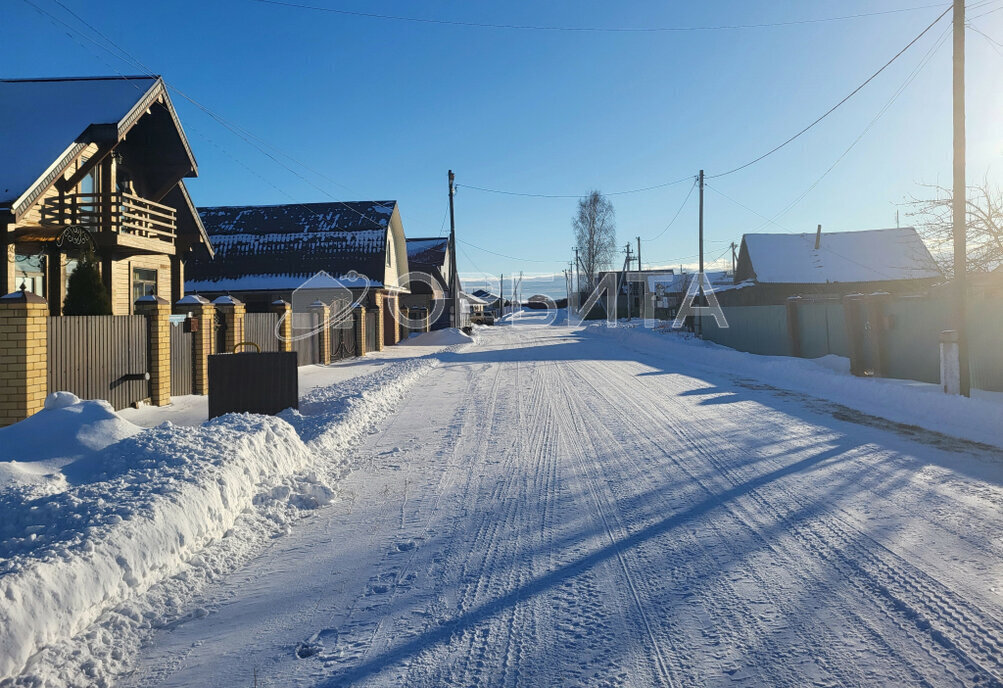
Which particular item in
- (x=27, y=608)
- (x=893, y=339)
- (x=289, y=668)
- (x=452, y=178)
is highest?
(x=452, y=178)

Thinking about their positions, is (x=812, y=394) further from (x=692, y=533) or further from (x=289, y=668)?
(x=289, y=668)

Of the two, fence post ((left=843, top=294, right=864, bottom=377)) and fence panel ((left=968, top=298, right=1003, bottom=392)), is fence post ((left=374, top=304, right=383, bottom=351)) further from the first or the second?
fence panel ((left=968, top=298, right=1003, bottom=392))

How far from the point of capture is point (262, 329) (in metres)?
18.1

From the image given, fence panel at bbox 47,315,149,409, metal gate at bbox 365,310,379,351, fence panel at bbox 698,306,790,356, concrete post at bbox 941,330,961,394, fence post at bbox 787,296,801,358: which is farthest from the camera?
metal gate at bbox 365,310,379,351

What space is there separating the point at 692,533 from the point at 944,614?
174 centimetres

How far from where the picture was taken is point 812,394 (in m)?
13.2

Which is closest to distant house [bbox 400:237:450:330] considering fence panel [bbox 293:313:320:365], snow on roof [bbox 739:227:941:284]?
snow on roof [bbox 739:227:941:284]

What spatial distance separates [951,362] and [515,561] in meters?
9.97

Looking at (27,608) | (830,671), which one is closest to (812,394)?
(830,671)

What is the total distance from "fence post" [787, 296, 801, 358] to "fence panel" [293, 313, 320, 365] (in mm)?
14165

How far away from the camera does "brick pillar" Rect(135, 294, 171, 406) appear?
12148mm

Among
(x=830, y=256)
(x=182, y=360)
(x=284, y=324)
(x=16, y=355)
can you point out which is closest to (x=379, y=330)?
(x=284, y=324)

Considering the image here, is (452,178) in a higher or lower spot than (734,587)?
higher

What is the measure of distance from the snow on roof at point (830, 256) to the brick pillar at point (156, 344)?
1398 inches
